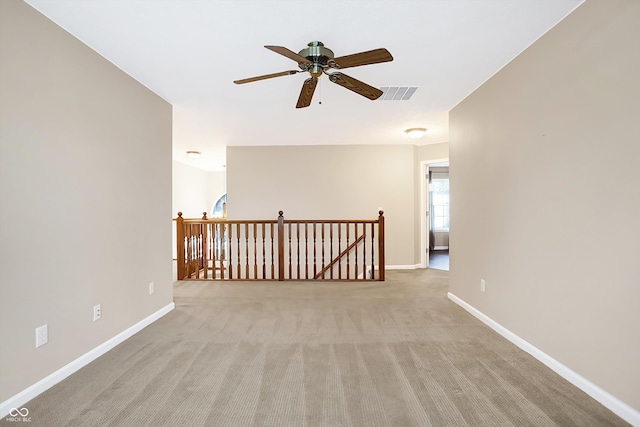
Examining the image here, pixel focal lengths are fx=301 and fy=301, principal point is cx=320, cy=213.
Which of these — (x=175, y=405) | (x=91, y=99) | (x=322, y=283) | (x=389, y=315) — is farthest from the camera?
(x=322, y=283)

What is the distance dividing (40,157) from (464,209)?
12.4ft

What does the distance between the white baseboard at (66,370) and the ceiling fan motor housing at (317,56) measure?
2631mm

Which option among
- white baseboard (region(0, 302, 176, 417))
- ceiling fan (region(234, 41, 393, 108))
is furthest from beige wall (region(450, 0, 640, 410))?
white baseboard (region(0, 302, 176, 417))

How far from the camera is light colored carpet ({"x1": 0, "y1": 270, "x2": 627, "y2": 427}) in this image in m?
1.66

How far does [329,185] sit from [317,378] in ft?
13.9

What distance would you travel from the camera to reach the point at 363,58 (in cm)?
191

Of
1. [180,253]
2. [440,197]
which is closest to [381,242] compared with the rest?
[180,253]

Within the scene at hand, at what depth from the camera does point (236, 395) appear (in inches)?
73.3

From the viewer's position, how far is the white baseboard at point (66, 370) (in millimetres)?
1707


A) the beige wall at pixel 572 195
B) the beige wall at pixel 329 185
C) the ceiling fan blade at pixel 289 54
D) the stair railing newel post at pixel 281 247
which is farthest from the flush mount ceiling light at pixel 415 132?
the ceiling fan blade at pixel 289 54


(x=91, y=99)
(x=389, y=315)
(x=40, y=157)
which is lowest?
(x=389, y=315)

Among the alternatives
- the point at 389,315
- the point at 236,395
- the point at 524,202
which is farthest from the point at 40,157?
the point at 524,202

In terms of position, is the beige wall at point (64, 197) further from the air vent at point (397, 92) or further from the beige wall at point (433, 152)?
the beige wall at point (433, 152)

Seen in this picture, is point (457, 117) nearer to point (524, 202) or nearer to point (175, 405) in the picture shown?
point (524, 202)
